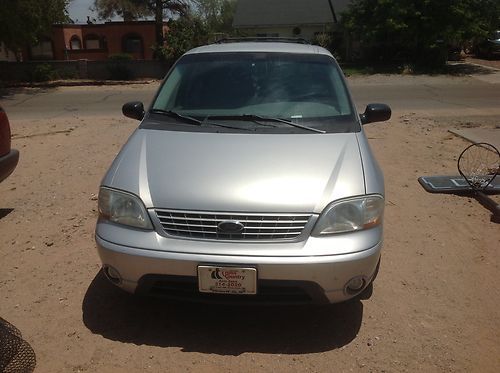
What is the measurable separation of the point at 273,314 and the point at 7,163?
319 cm

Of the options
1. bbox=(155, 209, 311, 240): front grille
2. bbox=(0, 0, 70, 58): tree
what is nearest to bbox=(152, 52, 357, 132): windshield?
bbox=(155, 209, 311, 240): front grille

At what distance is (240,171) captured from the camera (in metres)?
3.00

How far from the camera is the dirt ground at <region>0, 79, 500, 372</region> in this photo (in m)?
2.87

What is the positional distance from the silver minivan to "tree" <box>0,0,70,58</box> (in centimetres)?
1823

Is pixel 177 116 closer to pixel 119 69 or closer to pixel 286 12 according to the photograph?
pixel 119 69

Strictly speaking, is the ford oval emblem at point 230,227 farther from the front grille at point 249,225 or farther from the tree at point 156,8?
the tree at point 156,8

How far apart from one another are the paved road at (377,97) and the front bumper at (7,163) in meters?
Result: 7.15

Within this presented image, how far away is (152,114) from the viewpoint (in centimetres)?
386

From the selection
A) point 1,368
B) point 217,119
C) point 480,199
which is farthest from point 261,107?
point 480,199

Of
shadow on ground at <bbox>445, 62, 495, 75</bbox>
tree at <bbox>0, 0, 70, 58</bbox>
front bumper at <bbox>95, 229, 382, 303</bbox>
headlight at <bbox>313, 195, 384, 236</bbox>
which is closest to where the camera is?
front bumper at <bbox>95, 229, 382, 303</bbox>

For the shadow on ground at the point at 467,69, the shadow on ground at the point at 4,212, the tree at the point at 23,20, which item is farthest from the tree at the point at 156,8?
the shadow on ground at the point at 4,212

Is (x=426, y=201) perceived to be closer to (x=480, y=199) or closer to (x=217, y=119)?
(x=480, y=199)

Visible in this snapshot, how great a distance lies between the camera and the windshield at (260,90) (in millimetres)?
3734

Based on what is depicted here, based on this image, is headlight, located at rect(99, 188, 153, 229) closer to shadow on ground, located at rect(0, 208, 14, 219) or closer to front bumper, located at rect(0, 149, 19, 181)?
front bumper, located at rect(0, 149, 19, 181)
